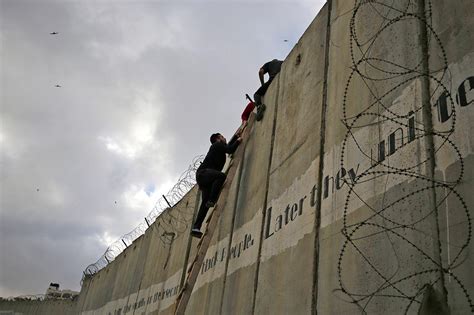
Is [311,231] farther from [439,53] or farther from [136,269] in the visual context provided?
[136,269]

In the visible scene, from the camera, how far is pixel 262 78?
6.67 meters

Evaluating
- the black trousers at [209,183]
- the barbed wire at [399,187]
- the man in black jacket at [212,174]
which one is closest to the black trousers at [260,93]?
the man in black jacket at [212,174]

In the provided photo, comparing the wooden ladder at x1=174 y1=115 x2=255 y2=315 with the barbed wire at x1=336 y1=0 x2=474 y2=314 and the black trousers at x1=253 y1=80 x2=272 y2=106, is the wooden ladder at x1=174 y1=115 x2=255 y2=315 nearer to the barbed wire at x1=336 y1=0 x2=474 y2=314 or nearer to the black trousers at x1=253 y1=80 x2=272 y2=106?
the black trousers at x1=253 y1=80 x2=272 y2=106

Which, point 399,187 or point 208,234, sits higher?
point 208,234

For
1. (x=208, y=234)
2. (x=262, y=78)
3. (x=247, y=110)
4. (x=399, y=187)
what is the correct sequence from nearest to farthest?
(x=399, y=187)
(x=208, y=234)
(x=262, y=78)
(x=247, y=110)

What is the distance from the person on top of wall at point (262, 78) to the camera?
244 inches

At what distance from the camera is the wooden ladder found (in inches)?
217

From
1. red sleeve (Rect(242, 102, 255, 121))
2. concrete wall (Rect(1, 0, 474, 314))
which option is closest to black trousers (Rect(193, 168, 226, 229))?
concrete wall (Rect(1, 0, 474, 314))

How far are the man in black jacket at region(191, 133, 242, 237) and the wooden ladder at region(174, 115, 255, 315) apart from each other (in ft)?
0.77

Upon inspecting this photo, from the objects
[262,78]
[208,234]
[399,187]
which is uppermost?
[262,78]

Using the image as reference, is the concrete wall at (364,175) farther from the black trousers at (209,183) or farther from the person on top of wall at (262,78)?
the black trousers at (209,183)

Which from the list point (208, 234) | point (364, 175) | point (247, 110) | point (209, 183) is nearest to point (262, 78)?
point (247, 110)

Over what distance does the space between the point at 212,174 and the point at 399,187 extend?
4082mm

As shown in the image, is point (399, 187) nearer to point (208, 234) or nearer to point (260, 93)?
point (208, 234)
